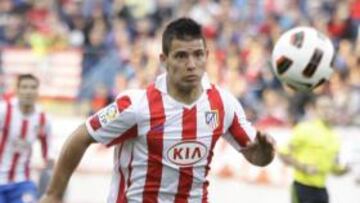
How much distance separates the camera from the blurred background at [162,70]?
15281 mm

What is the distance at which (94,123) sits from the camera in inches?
251

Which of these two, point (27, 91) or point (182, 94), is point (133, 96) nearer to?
point (182, 94)

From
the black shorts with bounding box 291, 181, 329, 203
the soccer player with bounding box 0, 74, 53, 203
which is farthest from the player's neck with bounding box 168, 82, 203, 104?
the black shorts with bounding box 291, 181, 329, 203

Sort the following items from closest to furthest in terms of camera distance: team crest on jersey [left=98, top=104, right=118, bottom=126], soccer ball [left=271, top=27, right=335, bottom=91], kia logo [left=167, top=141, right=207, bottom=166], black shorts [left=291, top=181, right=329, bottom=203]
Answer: team crest on jersey [left=98, top=104, right=118, bottom=126], kia logo [left=167, top=141, right=207, bottom=166], soccer ball [left=271, top=27, right=335, bottom=91], black shorts [left=291, top=181, right=329, bottom=203]

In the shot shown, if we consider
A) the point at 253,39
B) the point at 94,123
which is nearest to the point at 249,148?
the point at 94,123

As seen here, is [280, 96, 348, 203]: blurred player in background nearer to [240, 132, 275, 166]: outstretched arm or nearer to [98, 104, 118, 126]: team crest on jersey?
[240, 132, 275, 166]: outstretched arm

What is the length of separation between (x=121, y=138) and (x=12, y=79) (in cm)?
1309

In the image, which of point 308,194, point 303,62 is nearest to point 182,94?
point 303,62

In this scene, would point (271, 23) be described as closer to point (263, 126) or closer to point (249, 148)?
point (263, 126)

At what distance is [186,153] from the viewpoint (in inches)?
254

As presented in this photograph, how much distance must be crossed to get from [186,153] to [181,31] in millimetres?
732

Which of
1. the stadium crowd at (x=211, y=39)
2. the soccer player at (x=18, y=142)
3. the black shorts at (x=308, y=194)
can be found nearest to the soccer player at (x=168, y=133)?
the soccer player at (x=18, y=142)

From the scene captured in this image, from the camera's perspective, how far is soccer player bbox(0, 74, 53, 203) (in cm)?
1077

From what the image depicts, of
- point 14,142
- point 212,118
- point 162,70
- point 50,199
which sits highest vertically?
point 162,70
